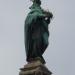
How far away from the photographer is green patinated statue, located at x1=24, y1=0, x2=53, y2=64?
2338 centimetres

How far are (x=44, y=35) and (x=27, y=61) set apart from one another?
147cm

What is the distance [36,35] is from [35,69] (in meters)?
1.83

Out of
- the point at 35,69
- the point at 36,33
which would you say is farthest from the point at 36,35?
the point at 35,69

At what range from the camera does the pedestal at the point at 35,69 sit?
22344mm

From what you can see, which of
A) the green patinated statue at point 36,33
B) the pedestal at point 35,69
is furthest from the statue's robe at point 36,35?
the pedestal at point 35,69

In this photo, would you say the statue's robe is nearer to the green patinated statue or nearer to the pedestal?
the green patinated statue

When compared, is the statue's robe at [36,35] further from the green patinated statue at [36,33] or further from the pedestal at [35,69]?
the pedestal at [35,69]

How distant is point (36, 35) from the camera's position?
23547mm

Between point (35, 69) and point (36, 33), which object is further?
point (36, 33)

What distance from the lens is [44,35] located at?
932 inches

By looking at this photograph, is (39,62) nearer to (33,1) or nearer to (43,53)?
(43,53)

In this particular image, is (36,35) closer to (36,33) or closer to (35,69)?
(36,33)

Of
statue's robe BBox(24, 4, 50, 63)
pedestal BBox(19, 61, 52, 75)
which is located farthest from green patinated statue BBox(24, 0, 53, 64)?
pedestal BBox(19, 61, 52, 75)

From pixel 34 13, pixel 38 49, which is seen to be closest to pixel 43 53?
pixel 38 49
